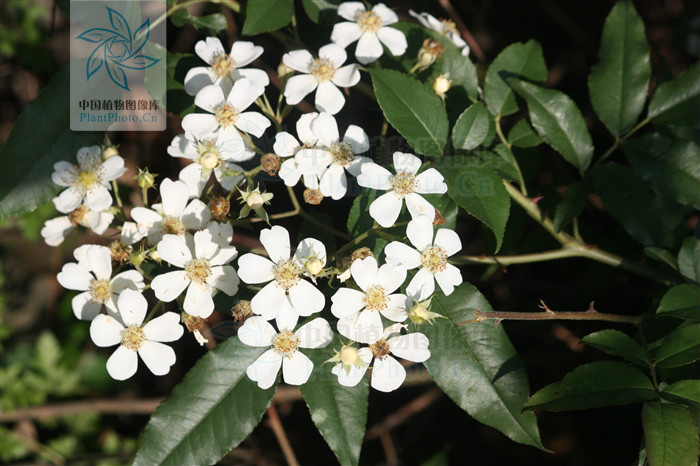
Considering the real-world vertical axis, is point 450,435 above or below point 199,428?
below

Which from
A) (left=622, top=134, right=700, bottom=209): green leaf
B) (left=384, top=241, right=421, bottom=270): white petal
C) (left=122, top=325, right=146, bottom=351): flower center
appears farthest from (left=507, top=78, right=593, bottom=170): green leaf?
(left=122, top=325, right=146, bottom=351): flower center

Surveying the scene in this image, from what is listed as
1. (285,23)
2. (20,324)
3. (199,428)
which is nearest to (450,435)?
(199,428)

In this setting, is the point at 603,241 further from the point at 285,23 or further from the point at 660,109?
the point at 285,23

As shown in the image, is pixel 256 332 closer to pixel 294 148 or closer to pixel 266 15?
pixel 294 148

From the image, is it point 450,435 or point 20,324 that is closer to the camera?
point 450,435

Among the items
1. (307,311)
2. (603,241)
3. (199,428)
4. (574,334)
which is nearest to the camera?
(307,311)

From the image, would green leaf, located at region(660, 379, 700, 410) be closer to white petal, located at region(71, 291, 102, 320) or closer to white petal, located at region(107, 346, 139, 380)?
white petal, located at region(107, 346, 139, 380)
